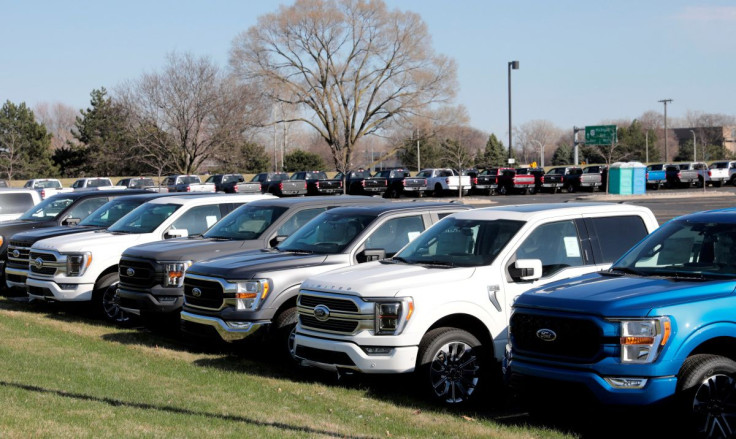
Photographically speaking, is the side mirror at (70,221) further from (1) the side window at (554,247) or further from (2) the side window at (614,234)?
(2) the side window at (614,234)

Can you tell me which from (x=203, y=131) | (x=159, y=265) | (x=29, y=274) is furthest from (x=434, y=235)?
(x=203, y=131)

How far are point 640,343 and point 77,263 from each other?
939cm

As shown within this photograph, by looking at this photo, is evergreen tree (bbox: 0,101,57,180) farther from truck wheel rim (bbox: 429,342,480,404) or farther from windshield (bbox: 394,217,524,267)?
truck wheel rim (bbox: 429,342,480,404)

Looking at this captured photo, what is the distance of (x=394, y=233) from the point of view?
32.4ft

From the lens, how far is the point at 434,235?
877 centimetres

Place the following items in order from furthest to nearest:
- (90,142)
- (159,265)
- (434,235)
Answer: (90,142) < (159,265) < (434,235)

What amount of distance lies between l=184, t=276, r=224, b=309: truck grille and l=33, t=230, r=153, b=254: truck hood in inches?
133

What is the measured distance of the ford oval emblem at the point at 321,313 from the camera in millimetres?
7789

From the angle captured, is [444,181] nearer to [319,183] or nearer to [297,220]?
[319,183]

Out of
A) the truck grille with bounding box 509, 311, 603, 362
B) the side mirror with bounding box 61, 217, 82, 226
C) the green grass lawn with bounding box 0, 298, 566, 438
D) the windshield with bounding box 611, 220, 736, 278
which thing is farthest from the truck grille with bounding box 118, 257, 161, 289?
the windshield with bounding box 611, 220, 736, 278

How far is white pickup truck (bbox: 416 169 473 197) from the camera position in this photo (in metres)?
53.9

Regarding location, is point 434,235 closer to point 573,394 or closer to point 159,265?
point 573,394

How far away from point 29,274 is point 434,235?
25.1 ft

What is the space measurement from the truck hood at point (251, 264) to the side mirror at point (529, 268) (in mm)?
2526
